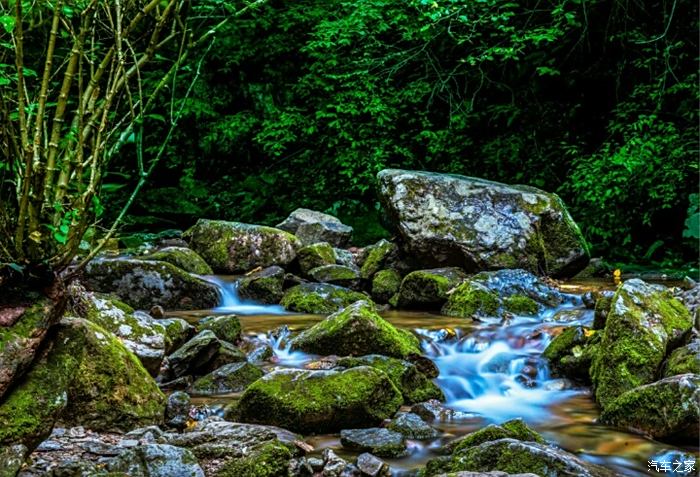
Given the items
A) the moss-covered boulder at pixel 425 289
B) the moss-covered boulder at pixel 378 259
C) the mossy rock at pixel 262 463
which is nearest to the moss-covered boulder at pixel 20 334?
the mossy rock at pixel 262 463

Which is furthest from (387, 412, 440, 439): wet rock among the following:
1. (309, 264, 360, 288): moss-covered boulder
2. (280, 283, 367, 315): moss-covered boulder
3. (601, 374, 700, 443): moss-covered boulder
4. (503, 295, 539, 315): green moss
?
(309, 264, 360, 288): moss-covered boulder

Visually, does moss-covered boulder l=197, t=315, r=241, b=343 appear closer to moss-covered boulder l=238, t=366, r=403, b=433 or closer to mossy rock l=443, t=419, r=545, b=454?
moss-covered boulder l=238, t=366, r=403, b=433

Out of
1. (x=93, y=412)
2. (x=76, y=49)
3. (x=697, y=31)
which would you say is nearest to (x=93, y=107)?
(x=76, y=49)

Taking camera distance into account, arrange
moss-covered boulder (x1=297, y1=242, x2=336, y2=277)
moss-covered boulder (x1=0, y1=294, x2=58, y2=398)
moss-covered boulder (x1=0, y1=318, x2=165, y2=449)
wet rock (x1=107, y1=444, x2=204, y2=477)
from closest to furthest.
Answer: moss-covered boulder (x1=0, y1=294, x2=58, y2=398)
moss-covered boulder (x1=0, y1=318, x2=165, y2=449)
wet rock (x1=107, y1=444, x2=204, y2=477)
moss-covered boulder (x1=297, y1=242, x2=336, y2=277)

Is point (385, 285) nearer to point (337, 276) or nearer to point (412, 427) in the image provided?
point (337, 276)

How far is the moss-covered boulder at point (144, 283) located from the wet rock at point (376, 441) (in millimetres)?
4137

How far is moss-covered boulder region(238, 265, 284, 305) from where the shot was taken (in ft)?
25.4

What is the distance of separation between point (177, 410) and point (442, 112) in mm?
10886

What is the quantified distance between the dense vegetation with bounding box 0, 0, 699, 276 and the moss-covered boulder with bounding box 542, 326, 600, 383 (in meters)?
3.41

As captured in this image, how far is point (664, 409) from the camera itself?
368cm

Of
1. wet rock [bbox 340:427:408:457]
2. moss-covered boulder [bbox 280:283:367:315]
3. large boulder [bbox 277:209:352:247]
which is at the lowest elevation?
large boulder [bbox 277:209:352:247]

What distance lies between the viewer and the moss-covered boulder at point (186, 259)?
866 centimetres

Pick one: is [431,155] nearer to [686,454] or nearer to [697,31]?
[697,31]

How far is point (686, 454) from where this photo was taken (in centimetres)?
348
